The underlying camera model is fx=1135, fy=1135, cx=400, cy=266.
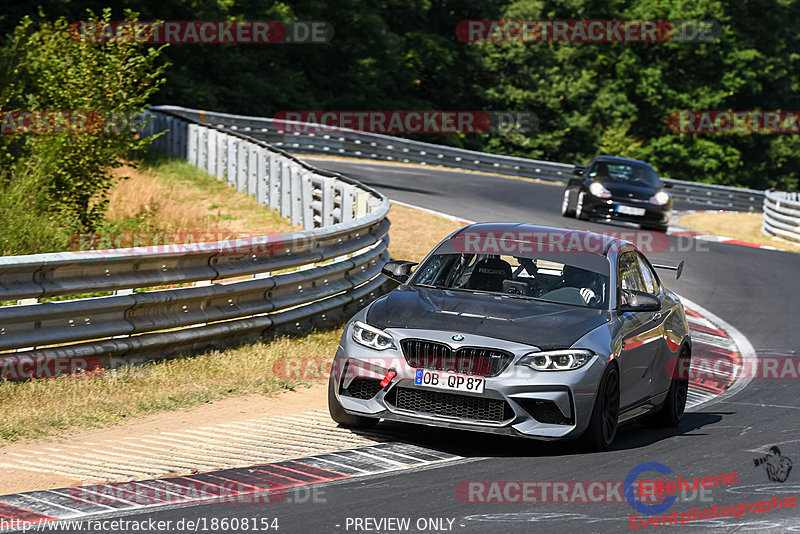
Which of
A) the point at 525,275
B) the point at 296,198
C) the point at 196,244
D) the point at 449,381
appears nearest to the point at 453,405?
the point at 449,381

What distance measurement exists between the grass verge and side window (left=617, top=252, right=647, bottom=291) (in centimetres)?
287

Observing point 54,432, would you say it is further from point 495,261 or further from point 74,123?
point 74,123

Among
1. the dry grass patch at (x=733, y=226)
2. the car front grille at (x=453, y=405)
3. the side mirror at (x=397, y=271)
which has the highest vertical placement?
the side mirror at (x=397, y=271)

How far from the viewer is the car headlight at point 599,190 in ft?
77.5

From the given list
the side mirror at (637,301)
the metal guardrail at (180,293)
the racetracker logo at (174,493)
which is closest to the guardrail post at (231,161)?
the metal guardrail at (180,293)

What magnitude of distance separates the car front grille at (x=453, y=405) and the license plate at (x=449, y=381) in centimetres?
6

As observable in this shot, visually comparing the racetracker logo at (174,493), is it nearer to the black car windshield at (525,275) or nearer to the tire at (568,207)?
the black car windshield at (525,275)

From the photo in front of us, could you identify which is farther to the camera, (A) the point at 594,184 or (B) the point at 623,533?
(A) the point at 594,184

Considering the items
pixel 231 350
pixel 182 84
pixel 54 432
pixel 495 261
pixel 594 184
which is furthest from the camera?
pixel 182 84

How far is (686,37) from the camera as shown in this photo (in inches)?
2488

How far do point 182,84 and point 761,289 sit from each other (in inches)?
1257

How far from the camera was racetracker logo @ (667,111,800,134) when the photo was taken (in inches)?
2485

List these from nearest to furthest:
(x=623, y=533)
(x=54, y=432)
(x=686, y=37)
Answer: (x=623, y=533), (x=54, y=432), (x=686, y=37)

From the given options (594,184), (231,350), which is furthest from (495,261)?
(594,184)
